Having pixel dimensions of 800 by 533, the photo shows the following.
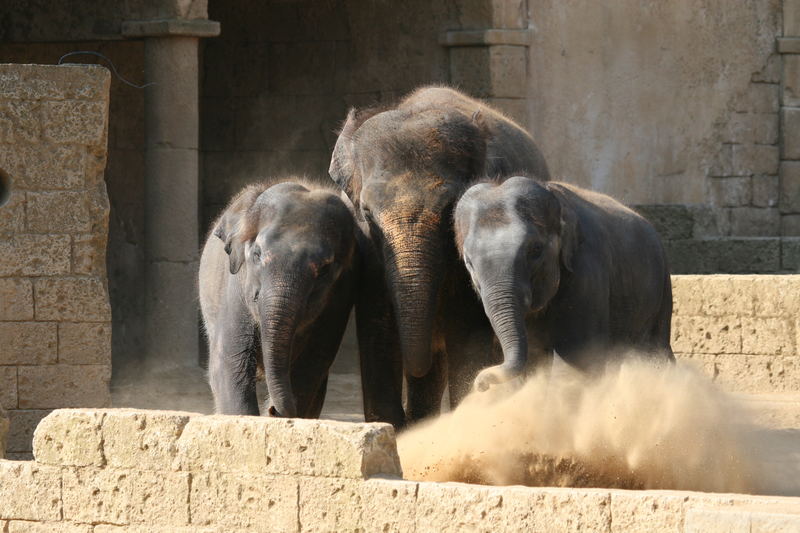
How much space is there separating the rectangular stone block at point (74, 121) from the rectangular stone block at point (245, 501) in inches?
174

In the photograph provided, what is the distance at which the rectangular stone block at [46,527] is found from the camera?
19.1 feet

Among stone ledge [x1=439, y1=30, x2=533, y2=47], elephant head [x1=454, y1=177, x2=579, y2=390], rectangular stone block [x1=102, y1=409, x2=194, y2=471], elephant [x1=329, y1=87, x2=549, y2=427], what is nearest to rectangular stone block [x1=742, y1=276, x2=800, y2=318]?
elephant [x1=329, y1=87, x2=549, y2=427]

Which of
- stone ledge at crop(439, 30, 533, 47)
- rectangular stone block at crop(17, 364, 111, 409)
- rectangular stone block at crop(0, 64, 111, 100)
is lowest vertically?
rectangular stone block at crop(17, 364, 111, 409)

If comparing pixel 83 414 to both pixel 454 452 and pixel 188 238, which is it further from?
pixel 188 238

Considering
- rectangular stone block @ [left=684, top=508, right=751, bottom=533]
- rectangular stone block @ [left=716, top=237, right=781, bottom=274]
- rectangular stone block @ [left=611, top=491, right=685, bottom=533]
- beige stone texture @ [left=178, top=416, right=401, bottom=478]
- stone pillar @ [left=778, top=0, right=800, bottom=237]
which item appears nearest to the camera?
rectangular stone block @ [left=684, top=508, right=751, bottom=533]

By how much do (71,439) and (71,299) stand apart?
3817 millimetres

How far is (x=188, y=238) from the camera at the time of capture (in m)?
12.3

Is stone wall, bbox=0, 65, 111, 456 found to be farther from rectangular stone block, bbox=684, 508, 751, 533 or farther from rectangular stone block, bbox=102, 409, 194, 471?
rectangular stone block, bbox=684, 508, 751, 533

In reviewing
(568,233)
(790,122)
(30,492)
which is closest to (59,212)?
(568,233)

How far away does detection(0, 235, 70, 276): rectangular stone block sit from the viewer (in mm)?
9461

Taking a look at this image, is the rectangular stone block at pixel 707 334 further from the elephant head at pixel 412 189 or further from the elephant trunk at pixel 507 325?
the elephant trunk at pixel 507 325

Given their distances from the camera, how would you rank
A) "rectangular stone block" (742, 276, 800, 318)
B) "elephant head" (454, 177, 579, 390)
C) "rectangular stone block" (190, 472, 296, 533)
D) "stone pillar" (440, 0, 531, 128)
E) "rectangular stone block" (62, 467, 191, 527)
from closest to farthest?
"rectangular stone block" (190, 472, 296, 533) < "rectangular stone block" (62, 467, 191, 527) < "elephant head" (454, 177, 579, 390) < "rectangular stone block" (742, 276, 800, 318) < "stone pillar" (440, 0, 531, 128)

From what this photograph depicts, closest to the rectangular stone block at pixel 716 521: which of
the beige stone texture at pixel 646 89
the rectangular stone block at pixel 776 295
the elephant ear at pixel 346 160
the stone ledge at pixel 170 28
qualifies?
the elephant ear at pixel 346 160

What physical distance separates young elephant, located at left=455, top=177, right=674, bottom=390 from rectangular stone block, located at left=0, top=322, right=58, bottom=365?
3495 mm
